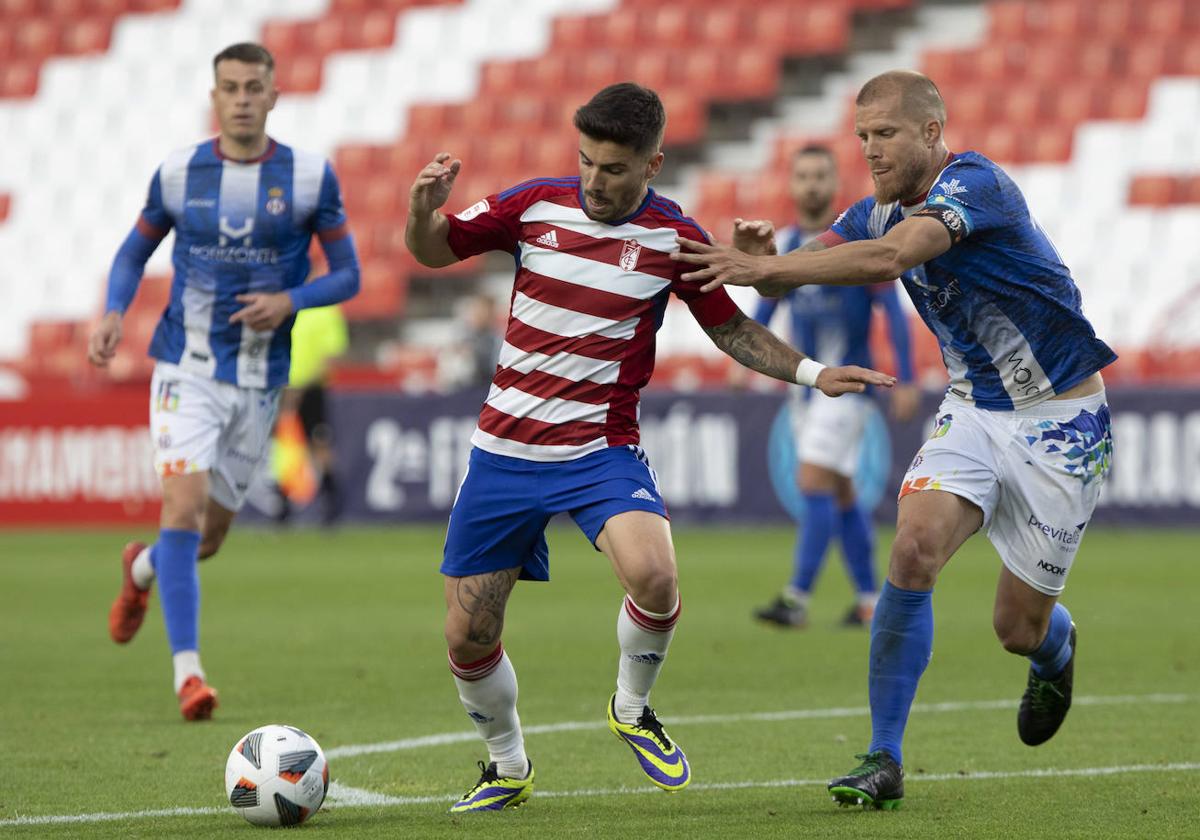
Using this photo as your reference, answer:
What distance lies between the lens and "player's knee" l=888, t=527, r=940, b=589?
16.6ft

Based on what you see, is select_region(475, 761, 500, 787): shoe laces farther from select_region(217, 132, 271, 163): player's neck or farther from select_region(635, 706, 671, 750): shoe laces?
select_region(217, 132, 271, 163): player's neck

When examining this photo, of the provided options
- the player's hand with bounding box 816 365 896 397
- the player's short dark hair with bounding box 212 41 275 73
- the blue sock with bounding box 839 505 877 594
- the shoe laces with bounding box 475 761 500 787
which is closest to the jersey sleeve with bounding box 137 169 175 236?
the player's short dark hair with bounding box 212 41 275 73

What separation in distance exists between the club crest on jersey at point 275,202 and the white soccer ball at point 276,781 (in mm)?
2861

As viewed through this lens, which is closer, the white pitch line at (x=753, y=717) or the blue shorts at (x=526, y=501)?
the blue shorts at (x=526, y=501)

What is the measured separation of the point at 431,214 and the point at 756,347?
3.23 feet

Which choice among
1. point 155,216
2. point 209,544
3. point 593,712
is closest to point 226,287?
point 155,216

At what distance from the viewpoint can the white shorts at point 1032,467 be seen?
523 centimetres

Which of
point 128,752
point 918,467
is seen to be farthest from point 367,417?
point 918,467

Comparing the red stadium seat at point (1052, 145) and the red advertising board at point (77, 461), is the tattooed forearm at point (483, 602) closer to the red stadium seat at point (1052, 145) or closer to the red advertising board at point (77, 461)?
the red advertising board at point (77, 461)

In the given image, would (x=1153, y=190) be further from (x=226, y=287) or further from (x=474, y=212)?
(x=474, y=212)

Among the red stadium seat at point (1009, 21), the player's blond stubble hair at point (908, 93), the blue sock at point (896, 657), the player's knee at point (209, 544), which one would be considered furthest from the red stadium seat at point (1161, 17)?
the blue sock at point (896, 657)

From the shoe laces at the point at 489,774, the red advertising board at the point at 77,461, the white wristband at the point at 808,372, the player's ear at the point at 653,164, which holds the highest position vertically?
the player's ear at the point at 653,164

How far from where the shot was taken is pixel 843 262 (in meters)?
4.83

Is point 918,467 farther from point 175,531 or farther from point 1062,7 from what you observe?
point 1062,7
